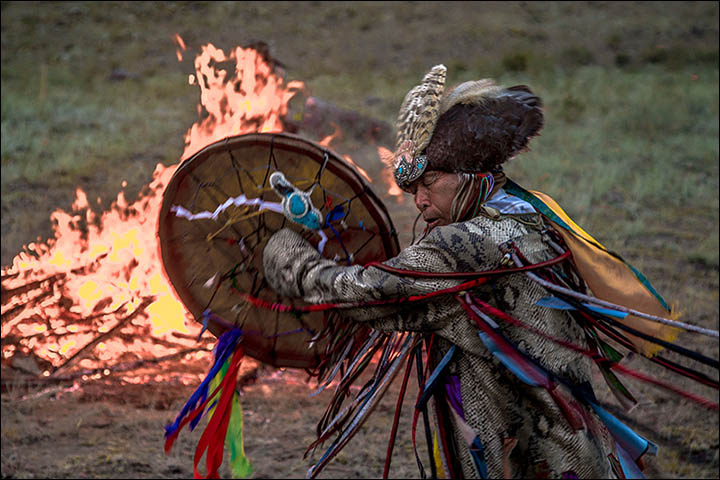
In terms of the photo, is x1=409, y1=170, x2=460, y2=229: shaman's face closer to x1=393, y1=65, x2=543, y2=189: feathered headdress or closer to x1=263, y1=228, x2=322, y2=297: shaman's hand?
x1=393, y1=65, x2=543, y2=189: feathered headdress

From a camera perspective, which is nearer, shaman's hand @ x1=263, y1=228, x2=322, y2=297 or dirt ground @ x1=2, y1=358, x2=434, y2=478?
shaman's hand @ x1=263, y1=228, x2=322, y2=297

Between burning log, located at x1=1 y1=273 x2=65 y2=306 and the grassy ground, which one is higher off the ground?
the grassy ground

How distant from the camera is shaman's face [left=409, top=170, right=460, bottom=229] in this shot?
2152 mm

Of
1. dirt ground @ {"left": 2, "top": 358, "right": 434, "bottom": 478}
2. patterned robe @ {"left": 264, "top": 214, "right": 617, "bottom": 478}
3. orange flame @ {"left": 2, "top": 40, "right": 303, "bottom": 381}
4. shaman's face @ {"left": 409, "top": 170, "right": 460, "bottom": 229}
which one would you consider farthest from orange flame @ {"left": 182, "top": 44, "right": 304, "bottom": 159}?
patterned robe @ {"left": 264, "top": 214, "right": 617, "bottom": 478}

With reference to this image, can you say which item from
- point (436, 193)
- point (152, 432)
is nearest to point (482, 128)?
point (436, 193)

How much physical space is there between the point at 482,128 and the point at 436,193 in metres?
0.23

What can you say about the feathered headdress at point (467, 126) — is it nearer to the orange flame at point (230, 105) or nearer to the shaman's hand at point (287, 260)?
the shaman's hand at point (287, 260)

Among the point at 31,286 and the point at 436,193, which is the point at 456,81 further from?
the point at 436,193

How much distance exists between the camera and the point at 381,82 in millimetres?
17938

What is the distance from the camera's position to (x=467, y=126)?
2.08 metres

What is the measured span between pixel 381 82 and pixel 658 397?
45.2ft

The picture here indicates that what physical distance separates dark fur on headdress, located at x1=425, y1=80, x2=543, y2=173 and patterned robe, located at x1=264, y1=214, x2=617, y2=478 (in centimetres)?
18

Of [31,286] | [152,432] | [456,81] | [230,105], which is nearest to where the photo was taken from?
[230,105]

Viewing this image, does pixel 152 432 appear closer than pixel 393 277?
No
